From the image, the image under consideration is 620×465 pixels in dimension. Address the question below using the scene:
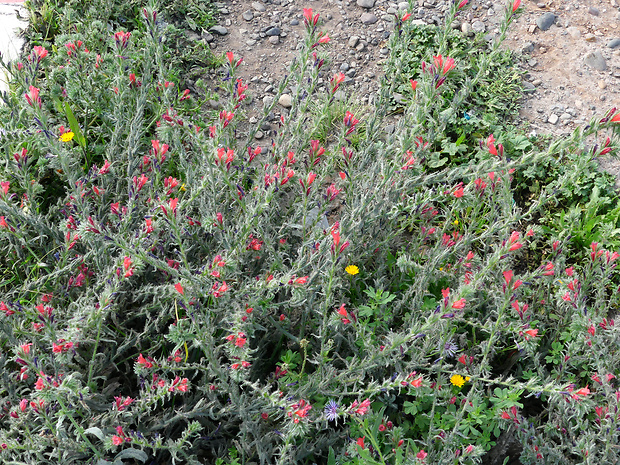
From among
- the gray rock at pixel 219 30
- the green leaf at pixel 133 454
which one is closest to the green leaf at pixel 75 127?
the gray rock at pixel 219 30

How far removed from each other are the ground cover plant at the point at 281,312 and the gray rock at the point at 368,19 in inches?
72.8

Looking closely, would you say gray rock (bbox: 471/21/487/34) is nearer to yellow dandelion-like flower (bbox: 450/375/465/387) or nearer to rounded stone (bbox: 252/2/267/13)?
rounded stone (bbox: 252/2/267/13)

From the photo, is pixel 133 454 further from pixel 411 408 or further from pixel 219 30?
pixel 219 30

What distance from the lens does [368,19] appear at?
14.4 feet

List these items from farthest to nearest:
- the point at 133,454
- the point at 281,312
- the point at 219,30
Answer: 1. the point at 219,30
2. the point at 281,312
3. the point at 133,454

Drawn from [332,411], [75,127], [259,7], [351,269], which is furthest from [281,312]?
[259,7]

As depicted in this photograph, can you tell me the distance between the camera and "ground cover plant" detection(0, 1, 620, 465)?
198 cm

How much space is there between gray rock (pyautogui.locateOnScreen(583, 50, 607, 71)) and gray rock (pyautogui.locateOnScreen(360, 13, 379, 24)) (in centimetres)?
170

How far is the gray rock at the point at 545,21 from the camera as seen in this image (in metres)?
4.26

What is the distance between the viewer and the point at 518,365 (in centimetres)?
271

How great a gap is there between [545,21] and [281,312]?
133 inches

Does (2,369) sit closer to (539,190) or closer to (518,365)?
(518,365)

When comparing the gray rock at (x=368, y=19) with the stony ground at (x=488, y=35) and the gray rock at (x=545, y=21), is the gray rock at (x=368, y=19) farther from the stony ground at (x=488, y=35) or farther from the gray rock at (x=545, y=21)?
the gray rock at (x=545, y=21)

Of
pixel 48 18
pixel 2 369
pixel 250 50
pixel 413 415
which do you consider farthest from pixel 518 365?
pixel 48 18
